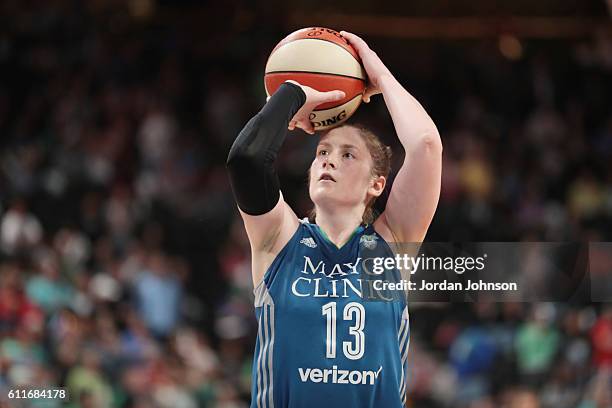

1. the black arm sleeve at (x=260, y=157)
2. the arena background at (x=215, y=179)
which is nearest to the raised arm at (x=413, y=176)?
the black arm sleeve at (x=260, y=157)

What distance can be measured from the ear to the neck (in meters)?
0.14

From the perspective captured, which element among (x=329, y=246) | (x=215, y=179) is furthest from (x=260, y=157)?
(x=215, y=179)

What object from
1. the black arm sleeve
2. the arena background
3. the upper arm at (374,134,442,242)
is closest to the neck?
the upper arm at (374,134,442,242)

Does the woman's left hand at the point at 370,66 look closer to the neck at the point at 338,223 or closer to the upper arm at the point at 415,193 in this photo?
the upper arm at the point at 415,193

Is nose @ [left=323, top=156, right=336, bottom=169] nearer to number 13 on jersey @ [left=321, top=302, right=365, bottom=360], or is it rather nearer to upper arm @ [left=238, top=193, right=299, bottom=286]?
upper arm @ [left=238, top=193, right=299, bottom=286]

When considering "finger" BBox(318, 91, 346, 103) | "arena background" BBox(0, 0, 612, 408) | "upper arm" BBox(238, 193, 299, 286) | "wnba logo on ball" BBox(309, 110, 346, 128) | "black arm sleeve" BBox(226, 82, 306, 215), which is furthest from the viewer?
"arena background" BBox(0, 0, 612, 408)

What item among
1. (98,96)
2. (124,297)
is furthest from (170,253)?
(98,96)

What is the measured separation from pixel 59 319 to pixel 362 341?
6.25 metres

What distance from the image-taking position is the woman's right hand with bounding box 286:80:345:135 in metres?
3.81

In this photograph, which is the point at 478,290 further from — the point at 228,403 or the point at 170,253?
the point at 170,253

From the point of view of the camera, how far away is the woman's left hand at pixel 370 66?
13.0 ft

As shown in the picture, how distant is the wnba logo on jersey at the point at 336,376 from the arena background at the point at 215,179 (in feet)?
10.2

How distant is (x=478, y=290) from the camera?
14.4 feet

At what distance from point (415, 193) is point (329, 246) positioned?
15.3 inches
